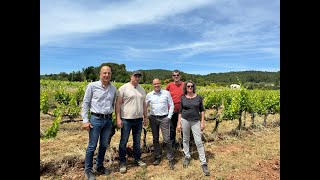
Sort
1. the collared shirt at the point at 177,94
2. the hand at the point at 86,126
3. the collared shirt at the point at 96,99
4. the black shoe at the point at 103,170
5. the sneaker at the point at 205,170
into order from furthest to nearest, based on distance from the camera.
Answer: the collared shirt at the point at 177,94 < the sneaker at the point at 205,170 < the black shoe at the point at 103,170 < the collared shirt at the point at 96,99 < the hand at the point at 86,126

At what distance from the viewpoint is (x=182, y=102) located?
550 cm

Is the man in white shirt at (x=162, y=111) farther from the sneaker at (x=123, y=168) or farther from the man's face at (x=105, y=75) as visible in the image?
the man's face at (x=105, y=75)

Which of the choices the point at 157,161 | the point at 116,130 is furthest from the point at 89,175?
the point at 116,130

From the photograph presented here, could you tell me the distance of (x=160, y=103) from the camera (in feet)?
18.3

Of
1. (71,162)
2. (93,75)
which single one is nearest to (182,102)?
(71,162)

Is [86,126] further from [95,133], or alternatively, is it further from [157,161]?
[157,161]

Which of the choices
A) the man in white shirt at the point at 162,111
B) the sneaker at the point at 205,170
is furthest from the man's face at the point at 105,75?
the sneaker at the point at 205,170

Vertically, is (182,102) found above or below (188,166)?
above

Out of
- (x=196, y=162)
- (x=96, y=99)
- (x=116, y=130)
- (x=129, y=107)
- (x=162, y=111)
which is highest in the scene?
(x=96, y=99)

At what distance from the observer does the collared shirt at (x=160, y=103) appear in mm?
5578
